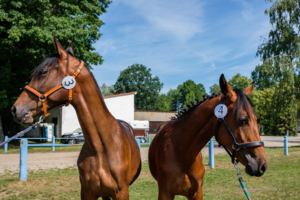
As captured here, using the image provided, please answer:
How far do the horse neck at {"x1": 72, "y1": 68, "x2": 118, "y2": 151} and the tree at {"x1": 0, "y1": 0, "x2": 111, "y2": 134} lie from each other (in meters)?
12.4

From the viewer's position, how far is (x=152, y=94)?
60.9 m

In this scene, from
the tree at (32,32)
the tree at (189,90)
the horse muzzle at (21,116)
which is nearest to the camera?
the horse muzzle at (21,116)

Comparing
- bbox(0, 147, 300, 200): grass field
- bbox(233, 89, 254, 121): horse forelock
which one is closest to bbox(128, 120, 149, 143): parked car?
bbox(0, 147, 300, 200): grass field

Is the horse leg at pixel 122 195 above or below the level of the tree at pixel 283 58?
below

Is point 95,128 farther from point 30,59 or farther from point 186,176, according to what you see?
point 30,59

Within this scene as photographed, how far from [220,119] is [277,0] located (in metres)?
20.5

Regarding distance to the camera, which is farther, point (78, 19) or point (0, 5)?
point (78, 19)

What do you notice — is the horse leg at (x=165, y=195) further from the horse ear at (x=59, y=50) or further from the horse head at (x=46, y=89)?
the horse ear at (x=59, y=50)

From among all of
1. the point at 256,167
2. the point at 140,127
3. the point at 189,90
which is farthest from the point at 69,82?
the point at 189,90

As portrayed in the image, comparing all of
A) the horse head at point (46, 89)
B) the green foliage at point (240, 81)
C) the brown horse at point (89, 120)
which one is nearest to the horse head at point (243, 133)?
the brown horse at point (89, 120)

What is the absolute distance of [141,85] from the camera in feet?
201

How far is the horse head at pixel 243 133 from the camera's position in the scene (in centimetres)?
208

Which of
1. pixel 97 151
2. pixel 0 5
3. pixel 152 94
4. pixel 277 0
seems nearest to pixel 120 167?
pixel 97 151

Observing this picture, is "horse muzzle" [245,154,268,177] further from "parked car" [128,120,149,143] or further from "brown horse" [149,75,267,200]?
"parked car" [128,120,149,143]
